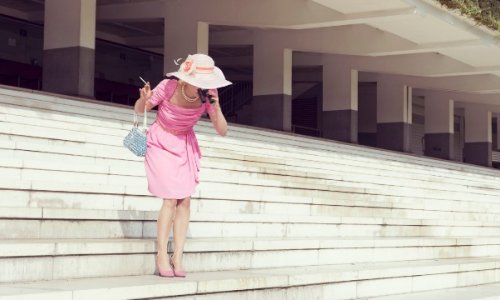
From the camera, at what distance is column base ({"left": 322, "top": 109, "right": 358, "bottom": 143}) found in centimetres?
2775

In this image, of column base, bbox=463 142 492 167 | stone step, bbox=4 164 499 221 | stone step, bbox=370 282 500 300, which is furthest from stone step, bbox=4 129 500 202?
column base, bbox=463 142 492 167

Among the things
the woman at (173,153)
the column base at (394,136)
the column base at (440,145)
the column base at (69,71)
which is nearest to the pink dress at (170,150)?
the woman at (173,153)

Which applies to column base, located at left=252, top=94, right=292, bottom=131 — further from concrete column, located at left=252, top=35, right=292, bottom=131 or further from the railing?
the railing

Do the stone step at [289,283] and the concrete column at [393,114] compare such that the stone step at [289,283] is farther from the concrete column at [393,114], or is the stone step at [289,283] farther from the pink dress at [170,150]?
the concrete column at [393,114]

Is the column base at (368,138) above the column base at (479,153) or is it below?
above

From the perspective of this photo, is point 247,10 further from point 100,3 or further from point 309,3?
point 100,3

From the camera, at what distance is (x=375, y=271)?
6922mm

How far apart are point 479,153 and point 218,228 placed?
106 feet

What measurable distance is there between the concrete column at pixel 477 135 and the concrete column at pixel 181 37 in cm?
1917

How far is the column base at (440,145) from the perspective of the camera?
113 ft

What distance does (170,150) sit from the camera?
5223 millimetres

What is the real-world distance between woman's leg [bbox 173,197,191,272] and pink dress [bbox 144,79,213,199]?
0.09 metres

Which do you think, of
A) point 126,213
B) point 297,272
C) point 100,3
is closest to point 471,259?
point 297,272

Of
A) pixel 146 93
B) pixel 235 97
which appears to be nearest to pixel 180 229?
pixel 146 93
